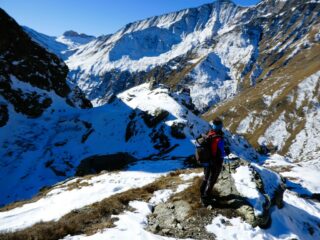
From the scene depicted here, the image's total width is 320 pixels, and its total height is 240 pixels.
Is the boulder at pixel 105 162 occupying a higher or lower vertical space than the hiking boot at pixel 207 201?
lower

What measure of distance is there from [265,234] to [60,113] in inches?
2514

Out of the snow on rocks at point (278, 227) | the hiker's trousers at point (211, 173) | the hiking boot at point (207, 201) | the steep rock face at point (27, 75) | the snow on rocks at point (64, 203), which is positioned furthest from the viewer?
the steep rock face at point (27, 75)

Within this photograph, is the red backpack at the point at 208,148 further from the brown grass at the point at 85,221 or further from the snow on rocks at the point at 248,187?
the brown grass at the point at 85,221

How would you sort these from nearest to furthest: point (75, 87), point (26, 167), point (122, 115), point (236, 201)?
1. point (236, 201)
2. point (26, 167)
3. point (122, 115)
4. point (75, 87)

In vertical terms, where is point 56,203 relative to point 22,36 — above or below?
below

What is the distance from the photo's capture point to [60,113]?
7488 cm

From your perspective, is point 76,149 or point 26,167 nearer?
point 26,167

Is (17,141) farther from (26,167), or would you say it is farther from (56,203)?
(56,203)

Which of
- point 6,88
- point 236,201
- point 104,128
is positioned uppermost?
point 6,88

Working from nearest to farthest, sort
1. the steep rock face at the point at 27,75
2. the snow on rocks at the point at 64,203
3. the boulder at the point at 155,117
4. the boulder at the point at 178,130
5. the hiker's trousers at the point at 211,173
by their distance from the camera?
the hiker's trousers at the point at 211,173 → the snow on rocks at the point at 64,203 → the boulder at the point at 178,130 → the boulder at the point at 155,117 → the steep rock face at the point at 27,75

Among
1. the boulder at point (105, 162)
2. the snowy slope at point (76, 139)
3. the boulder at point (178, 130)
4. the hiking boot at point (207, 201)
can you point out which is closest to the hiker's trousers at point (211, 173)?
the hiking boot at point (207, 201)

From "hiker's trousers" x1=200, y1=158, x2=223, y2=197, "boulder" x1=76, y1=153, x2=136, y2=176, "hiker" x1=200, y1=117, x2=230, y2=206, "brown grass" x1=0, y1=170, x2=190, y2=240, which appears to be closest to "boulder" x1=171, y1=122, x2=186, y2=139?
"boulder" x1=76, y1=153, x2=136, y2=176

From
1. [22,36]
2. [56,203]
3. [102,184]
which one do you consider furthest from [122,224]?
[22,36]

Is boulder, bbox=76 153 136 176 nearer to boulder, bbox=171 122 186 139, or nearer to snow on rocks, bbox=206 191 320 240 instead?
boulder, bbox=171 122 186 139
